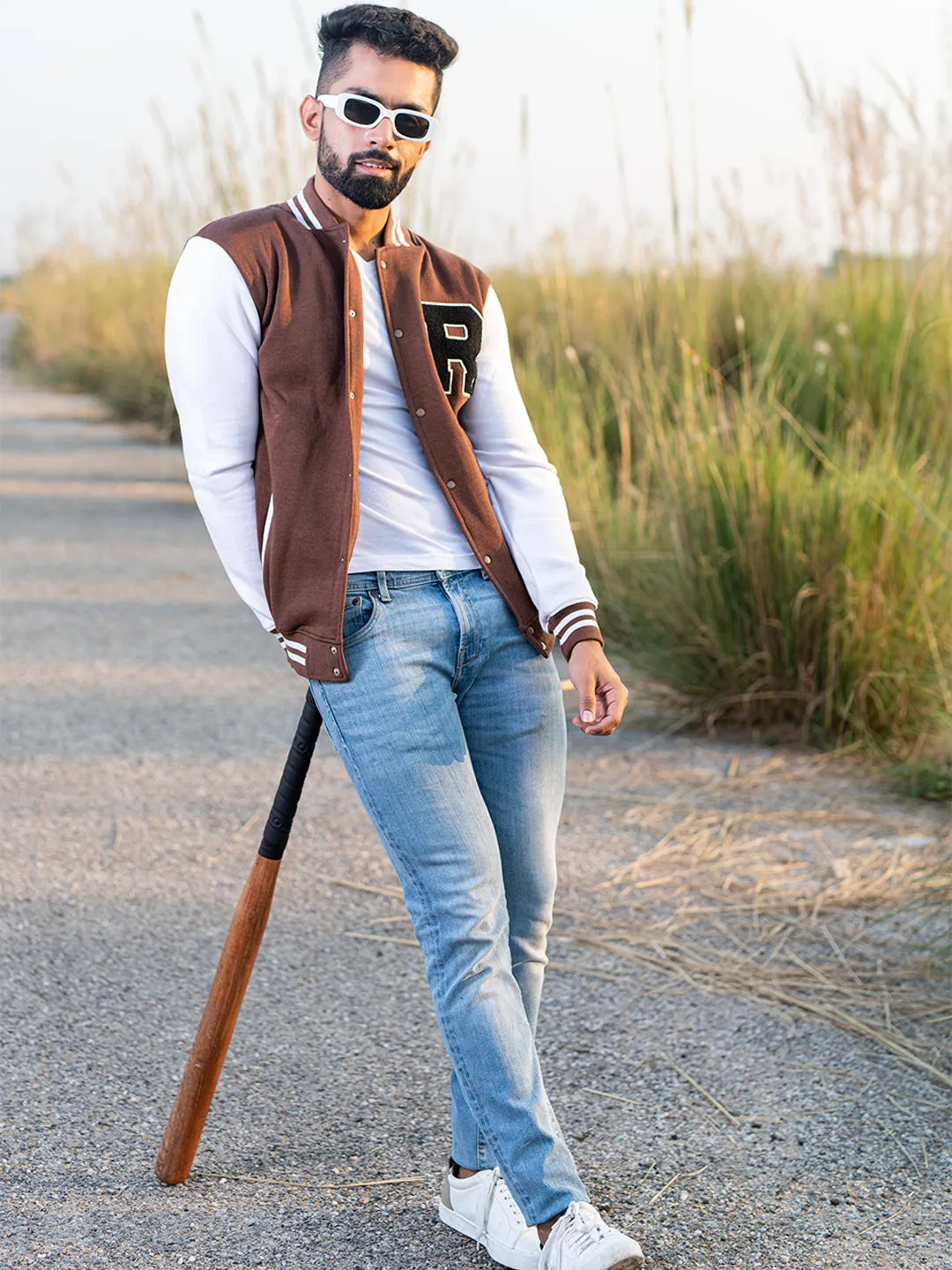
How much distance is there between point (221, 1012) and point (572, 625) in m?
0.85

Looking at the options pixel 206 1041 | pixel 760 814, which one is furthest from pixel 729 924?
pixel 206 1041

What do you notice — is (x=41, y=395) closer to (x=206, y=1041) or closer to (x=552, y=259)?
(x=552, y=259)

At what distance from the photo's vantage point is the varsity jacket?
6.74 feet

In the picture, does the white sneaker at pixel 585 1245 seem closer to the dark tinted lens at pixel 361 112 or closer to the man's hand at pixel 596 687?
the man's hand at pixel 596 687

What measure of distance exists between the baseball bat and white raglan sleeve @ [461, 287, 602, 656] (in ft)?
1.38

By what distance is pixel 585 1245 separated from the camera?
1.98 meters

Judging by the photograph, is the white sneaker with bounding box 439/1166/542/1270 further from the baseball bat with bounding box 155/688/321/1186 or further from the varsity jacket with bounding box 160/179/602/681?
the varsity jacket with bounding box 160/179/602/681

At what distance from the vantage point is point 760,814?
4141 millimetres

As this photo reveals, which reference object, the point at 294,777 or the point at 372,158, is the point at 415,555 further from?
the point at 372,158

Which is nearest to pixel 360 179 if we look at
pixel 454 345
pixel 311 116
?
pixel 311 116

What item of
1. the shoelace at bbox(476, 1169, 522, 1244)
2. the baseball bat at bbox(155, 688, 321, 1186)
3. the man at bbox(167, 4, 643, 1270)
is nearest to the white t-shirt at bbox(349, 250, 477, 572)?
the man at bbox(167, 4, 643, 1270)

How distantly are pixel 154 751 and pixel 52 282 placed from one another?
16627mm

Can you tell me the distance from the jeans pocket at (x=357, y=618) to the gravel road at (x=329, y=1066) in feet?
3.02

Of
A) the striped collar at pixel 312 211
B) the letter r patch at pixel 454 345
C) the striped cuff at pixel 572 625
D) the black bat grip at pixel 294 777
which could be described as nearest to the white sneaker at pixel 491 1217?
the black bat grip at pixel 294 777
